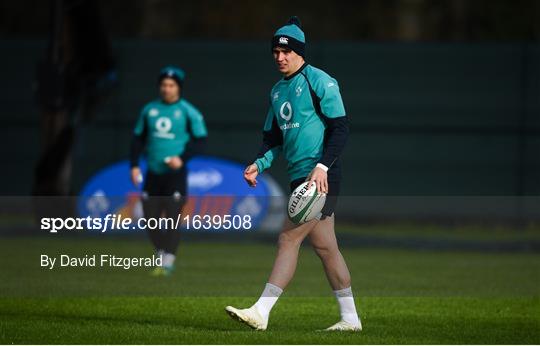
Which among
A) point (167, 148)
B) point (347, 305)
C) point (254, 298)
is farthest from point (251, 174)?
point (167, 148)

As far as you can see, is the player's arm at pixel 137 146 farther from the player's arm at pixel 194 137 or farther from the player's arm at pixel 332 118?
the player's arm at pixel 332 118

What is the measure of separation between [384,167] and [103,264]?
9.59 metres

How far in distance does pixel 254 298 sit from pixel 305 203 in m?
3.54

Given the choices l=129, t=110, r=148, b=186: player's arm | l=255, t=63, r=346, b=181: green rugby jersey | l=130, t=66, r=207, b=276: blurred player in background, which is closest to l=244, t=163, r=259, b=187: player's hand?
l=255, t=63, r=346, b=181: green rugby jersey

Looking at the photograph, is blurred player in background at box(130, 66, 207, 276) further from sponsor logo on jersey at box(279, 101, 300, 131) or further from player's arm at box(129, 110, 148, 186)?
sponsor logo on jersey at box(279, 101, 300, 131)

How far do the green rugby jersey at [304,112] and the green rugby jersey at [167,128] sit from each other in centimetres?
563

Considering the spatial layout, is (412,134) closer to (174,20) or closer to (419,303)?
(419,303)

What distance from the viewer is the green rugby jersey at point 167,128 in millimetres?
16344

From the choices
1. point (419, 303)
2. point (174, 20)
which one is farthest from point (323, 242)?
point (174, 20)

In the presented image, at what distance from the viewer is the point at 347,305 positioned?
1091cm

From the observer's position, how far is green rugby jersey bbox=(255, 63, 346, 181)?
10578 mm

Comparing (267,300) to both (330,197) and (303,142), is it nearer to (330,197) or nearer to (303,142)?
(330,197)

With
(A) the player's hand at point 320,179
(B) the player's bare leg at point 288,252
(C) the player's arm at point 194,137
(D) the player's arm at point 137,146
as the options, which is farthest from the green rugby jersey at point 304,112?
(D) the player's arm at point 137,146

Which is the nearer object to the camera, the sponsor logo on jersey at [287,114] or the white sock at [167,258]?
the sponsor logo on jersey at [287,114]
